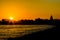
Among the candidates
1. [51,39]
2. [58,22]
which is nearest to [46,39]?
[51,39]

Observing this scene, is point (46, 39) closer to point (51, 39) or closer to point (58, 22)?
point (51, 39)

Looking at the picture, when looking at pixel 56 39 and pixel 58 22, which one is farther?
pixel 58 22

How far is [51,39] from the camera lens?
149ft

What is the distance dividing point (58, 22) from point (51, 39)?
96.9 m

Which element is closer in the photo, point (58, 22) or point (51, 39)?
point (51, 39)

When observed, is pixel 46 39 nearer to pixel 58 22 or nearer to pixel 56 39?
pixel 56 39

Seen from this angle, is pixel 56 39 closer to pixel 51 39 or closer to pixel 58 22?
pixel 51 39

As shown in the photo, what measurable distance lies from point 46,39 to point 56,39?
187cm

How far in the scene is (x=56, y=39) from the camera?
4512cm

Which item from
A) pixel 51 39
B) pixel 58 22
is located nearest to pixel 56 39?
pixel 51 39

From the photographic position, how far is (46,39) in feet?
149

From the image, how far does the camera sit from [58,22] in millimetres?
141375

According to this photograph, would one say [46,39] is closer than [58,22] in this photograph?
Yes

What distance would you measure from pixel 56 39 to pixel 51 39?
927 mm
